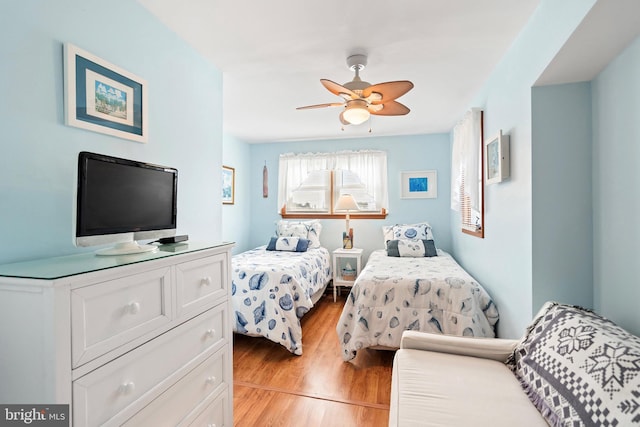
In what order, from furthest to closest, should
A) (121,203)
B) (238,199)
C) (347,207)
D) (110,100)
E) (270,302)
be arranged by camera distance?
(238,199) < (347,207) < (270,302) < (110,100) < (121,203)

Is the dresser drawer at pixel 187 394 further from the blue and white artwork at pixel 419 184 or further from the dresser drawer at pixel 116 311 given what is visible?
the blue and white artwork at pixel 419 184

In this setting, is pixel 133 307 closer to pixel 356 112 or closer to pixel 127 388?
pixel 127 388

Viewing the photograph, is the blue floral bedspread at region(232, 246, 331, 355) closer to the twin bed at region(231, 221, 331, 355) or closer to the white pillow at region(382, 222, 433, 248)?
the twin bed at region(231, 221, 331, 355)

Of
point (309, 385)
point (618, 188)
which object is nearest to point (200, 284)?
point (309, 385)

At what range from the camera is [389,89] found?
6.85ft

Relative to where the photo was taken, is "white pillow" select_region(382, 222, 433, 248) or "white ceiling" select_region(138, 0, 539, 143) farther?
"white pillow" select_region(382, 222, 433, 248)

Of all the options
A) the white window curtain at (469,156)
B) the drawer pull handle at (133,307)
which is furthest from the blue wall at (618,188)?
the drawer pull handle at (133,307)

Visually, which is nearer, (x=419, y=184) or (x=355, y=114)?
(x=355, y=114)

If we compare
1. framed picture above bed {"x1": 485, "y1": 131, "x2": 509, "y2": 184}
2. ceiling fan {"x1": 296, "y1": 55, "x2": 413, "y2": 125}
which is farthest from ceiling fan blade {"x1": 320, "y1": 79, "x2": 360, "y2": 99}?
framed picture above bed {"x1": 485, "y1": 131, "x2": 509, "y2": 184}

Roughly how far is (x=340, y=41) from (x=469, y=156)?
1.72m

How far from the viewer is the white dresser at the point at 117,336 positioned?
84 centimetres

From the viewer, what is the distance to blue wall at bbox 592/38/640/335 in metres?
1.35

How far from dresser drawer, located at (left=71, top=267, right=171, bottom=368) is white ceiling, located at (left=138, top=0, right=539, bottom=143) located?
1.47 m

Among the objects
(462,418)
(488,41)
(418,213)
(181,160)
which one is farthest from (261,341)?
(488,41)
